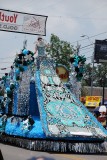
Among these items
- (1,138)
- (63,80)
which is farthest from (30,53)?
(1,138)

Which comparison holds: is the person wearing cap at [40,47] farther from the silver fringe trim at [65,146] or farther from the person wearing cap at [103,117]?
the person wearing cap at [103,117]

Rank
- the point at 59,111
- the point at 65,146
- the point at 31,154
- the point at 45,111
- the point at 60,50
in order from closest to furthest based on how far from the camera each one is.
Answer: the point at 31,154, the point at 65,146, the point at 45,111, the point at 59,111, the point at 60,50

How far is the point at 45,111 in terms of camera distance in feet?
36.8

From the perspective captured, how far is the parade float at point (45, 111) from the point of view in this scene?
10391 millimetres

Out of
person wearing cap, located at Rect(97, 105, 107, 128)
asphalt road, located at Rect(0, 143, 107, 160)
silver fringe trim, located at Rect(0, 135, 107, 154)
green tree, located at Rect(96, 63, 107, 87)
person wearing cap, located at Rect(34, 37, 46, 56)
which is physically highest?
green tree, located at Rect(96, 63, 107, 87)

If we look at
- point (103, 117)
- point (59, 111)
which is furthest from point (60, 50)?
point (59, 111)

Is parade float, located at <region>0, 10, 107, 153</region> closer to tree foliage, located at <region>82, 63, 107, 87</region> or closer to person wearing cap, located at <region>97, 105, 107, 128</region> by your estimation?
person wearing cap, located at <region>97, 105, 107, 128</region>

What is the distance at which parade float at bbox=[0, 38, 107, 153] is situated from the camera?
409 inches

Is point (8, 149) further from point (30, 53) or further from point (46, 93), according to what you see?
point (30, 53)

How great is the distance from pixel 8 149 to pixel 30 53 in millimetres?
3374

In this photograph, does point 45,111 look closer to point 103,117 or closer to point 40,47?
point 40,47

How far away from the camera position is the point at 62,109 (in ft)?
37.8

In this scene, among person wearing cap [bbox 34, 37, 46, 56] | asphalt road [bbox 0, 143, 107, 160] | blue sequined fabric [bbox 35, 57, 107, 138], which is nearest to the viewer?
asphalt road [bbox 0, 143, 107, 160]

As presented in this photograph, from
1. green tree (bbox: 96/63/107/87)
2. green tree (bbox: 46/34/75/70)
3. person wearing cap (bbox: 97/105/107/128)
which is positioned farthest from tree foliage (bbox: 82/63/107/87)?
person wearing cap (bbox: 97/105/107/128)
